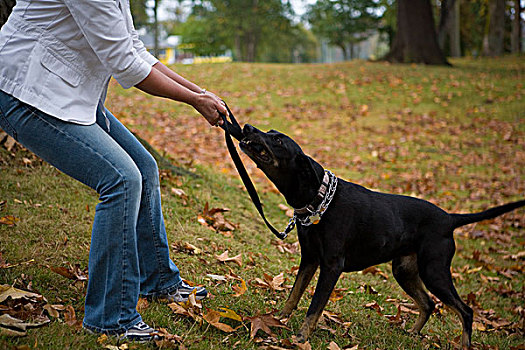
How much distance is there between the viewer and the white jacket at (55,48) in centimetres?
248

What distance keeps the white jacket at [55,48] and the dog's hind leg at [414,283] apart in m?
2.78

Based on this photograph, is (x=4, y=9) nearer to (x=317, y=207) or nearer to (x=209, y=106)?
(x=209, y=106)

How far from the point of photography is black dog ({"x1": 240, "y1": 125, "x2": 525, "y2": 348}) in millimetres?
3385

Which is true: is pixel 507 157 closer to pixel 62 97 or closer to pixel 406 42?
pixel 406 42

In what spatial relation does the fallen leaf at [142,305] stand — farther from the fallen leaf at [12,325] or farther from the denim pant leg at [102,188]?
the fallen leaf at [12,325]

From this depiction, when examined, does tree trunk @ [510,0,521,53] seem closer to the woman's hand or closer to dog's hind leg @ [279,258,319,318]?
dog's hind leg @ [279,258,319,318]

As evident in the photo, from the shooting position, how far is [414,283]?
13.5 feet

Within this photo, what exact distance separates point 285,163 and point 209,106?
0.76 meters

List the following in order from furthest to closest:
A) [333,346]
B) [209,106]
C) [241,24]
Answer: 1. [241,24]
2. [333,346]
3. [209,106]

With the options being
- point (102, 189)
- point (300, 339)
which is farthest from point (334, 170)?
point (102, 189)

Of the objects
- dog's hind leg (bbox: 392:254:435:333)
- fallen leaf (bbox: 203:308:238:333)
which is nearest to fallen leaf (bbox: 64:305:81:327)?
fallen leaf (bbox: 203:308:238:333)

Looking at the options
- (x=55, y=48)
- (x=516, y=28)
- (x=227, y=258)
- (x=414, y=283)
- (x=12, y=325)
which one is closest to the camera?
(x=55, y=48)

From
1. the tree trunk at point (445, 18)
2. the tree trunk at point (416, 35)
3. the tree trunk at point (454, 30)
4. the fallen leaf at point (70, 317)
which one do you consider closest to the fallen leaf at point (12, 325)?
the fallen leaf at point (70, 317)

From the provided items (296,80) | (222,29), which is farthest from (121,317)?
(222,29)
